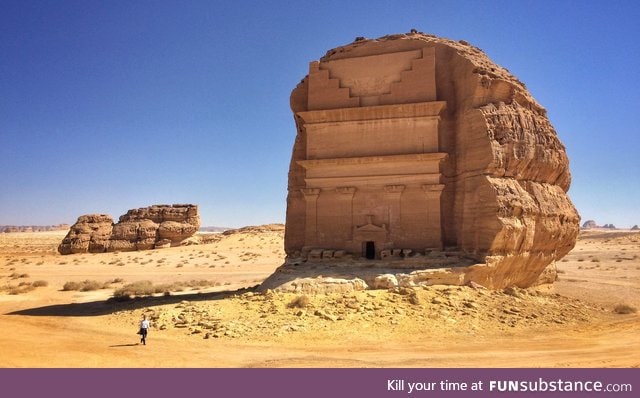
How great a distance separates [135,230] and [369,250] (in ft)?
121

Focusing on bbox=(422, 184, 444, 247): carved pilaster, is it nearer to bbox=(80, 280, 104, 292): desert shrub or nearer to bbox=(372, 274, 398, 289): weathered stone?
bbox=(372, 274, 398, 289): weathered stone

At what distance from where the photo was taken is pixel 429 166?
1562 centimetres

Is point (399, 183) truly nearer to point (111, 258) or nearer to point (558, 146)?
point (558, 146)

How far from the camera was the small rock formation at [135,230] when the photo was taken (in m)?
45.0

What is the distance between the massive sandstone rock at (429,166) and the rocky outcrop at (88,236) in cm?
3529

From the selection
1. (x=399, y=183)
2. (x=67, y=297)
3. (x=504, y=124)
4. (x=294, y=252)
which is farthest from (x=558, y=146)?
(x=67, y=297)

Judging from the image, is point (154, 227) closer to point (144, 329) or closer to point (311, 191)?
point (311, 191)

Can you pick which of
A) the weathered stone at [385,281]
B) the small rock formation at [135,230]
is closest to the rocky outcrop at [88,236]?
the small rock formation at [135,230]

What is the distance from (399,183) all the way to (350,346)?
25.3 ft

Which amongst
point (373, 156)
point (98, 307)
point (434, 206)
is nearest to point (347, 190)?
point (373, 156)

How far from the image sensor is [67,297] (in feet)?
66.5

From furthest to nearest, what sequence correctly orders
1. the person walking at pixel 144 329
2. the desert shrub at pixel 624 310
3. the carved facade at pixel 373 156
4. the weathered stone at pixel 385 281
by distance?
1. the carved facade at pixel 373 156
2. the desert shrub at pixel 624 310
3. the weathered stone at pixel 385 281
4. the person walking at pixel 144 329

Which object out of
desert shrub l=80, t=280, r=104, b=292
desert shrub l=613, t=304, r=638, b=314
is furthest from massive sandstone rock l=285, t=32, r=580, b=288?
desert shrub l=80, t=280, r=104, b=292

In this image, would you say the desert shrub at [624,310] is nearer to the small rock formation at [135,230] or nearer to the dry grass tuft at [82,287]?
the dry grass tuft at [82,287]
